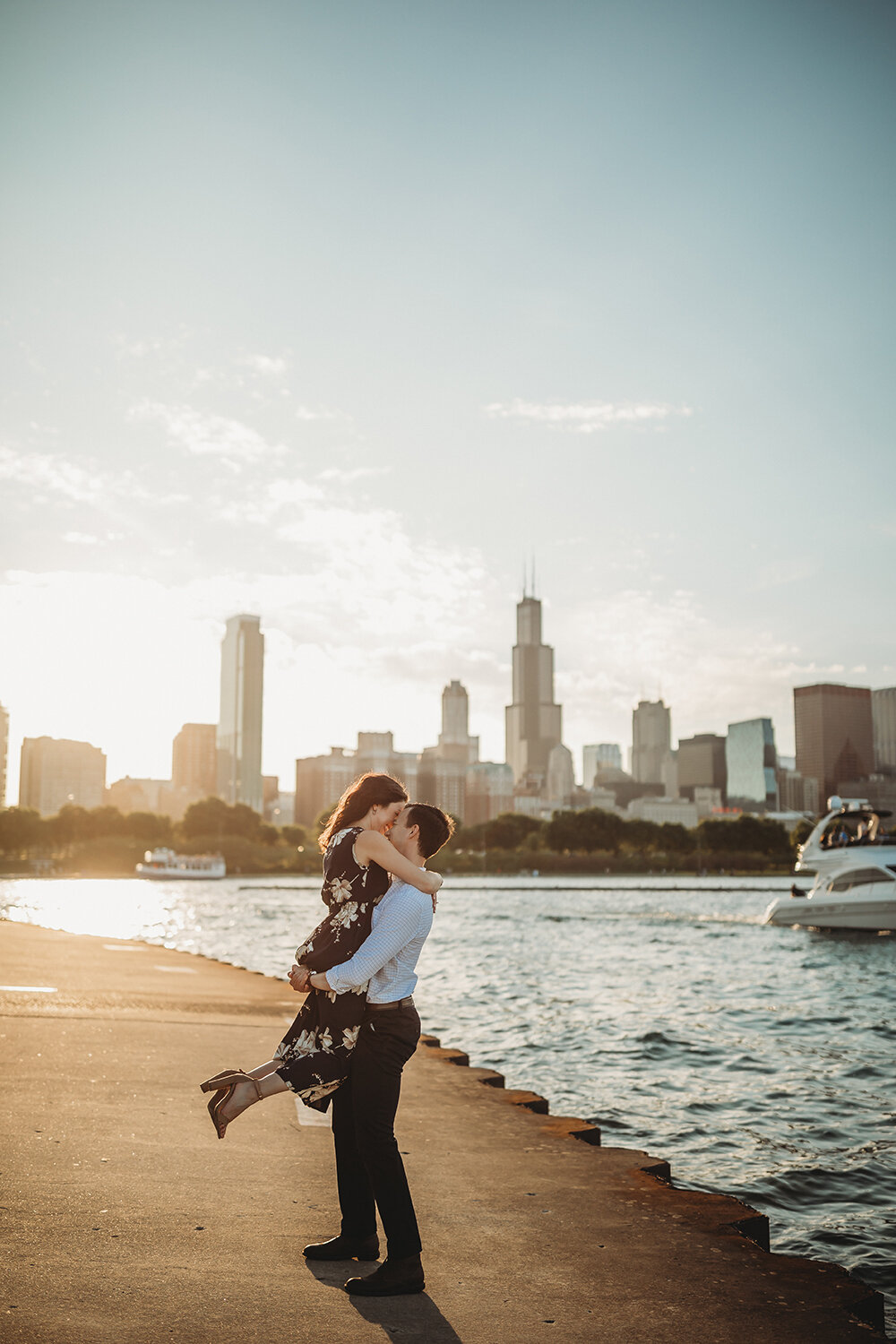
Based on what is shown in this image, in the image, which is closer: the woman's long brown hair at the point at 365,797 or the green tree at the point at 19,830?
the woman's long brown hair at the point at 365,797

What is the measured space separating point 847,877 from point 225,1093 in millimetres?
50800

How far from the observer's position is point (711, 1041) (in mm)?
18625

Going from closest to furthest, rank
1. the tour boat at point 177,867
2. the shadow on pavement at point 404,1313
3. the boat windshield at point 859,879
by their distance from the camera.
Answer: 1. the shadow on pavement at point 404,1313
2. the boat windshield at point 859,879
3. the tour boat at point 177,867

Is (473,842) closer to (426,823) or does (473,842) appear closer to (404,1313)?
(426,823)

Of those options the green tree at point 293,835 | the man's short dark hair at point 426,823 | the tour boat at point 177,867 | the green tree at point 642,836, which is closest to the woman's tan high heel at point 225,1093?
the man's short dark hair at point 426,823

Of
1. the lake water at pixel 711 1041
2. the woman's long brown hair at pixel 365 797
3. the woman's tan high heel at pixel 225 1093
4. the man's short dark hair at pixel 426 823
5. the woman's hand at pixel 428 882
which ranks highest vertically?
the woman's long brown hair at pixel 365 797

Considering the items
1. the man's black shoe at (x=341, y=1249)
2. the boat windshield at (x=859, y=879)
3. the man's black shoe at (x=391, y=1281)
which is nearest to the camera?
the man's black shoe at (x=391, y=1281)

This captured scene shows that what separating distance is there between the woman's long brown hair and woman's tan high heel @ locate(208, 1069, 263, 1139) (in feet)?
3.79

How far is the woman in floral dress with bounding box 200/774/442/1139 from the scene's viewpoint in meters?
5.06

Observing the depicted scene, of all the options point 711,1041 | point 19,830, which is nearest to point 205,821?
point 19,830

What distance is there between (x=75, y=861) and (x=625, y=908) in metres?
101

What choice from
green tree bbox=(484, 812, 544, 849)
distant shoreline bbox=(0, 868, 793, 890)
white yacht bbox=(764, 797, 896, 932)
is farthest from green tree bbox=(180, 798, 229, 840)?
white yacht bbox=(764, 797, 896, 932)

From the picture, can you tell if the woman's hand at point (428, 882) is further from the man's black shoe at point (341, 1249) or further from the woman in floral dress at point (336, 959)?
the man's black shoe at point (341, 1249)

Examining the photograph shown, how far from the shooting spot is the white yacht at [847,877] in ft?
160
